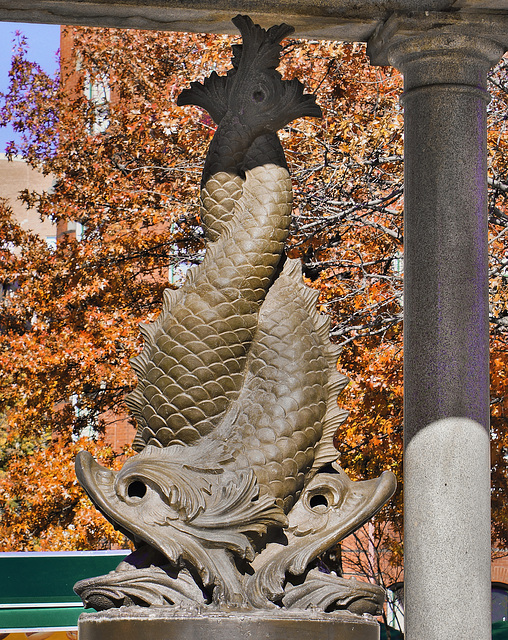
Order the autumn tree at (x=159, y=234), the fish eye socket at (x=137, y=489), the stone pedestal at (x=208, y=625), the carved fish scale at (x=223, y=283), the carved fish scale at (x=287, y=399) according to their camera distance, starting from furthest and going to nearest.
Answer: the autumn tree at (x=159, y=234) → the carved fish scale at (x=223, y=283) → the carved fish scale at (x=287, y=399) → the fish eye socket at (x=137, y=489) → the stone pedestal at (x=208, y=625)

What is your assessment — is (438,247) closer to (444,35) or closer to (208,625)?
(444,35)

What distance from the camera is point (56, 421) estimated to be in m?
12.5

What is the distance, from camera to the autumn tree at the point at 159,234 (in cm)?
1027

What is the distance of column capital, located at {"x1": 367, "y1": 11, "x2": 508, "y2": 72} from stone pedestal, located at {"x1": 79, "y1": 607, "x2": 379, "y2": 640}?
3054mm

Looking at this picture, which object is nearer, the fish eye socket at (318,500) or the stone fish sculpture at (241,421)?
the stone fish sculpture at (241,421)

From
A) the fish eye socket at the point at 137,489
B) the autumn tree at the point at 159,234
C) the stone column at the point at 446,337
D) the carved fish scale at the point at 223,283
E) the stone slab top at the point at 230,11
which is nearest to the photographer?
the fish eye socket at the point at 137,489

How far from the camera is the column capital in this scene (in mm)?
5266

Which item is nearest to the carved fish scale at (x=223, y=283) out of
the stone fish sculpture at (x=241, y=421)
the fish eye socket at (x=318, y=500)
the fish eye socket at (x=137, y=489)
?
the stone fish sculpture at (x=241, y=421)

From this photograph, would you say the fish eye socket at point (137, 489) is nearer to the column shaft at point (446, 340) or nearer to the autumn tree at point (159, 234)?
the column shaft at point (446, 340)

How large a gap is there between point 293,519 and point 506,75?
288 inches

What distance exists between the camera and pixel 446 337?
16.6 ft

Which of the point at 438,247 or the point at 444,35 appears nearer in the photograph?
the point at 438,247

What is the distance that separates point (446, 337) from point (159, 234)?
7.69m

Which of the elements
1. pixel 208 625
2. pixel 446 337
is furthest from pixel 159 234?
pixel 208 625
